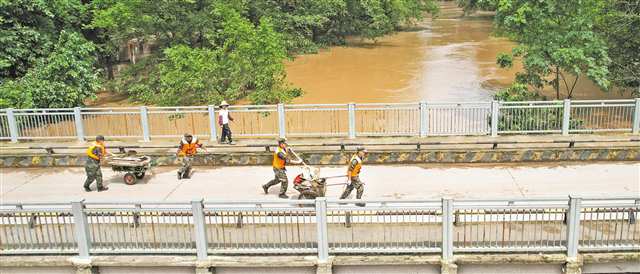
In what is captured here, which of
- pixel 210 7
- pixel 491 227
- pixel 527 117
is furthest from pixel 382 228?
pixel 210 7

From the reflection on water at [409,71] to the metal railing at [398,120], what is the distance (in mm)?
11210

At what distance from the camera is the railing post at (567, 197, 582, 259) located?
945 centimetres

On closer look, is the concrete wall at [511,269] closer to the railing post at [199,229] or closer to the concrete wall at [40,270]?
the railing post at [199,229]

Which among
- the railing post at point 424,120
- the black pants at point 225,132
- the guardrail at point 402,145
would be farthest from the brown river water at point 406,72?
the railing post at point 424,120

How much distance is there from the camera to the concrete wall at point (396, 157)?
15.4m

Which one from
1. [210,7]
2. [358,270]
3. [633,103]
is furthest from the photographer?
[210,7]

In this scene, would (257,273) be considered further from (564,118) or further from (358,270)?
(564,118)

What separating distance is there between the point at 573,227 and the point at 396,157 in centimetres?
669

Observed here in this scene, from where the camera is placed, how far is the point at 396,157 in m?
15.9

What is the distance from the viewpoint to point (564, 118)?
16.0 metres

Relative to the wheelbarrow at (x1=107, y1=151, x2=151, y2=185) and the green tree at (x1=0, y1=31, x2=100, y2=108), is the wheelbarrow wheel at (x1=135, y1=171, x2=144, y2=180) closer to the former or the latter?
the wheelbarrow at (x1=107, y1=151, x2=151, y2=185)

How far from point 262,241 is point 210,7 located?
23534 mm

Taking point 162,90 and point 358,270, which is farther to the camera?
point 162,90

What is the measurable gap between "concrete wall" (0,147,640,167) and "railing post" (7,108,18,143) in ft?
2.60
